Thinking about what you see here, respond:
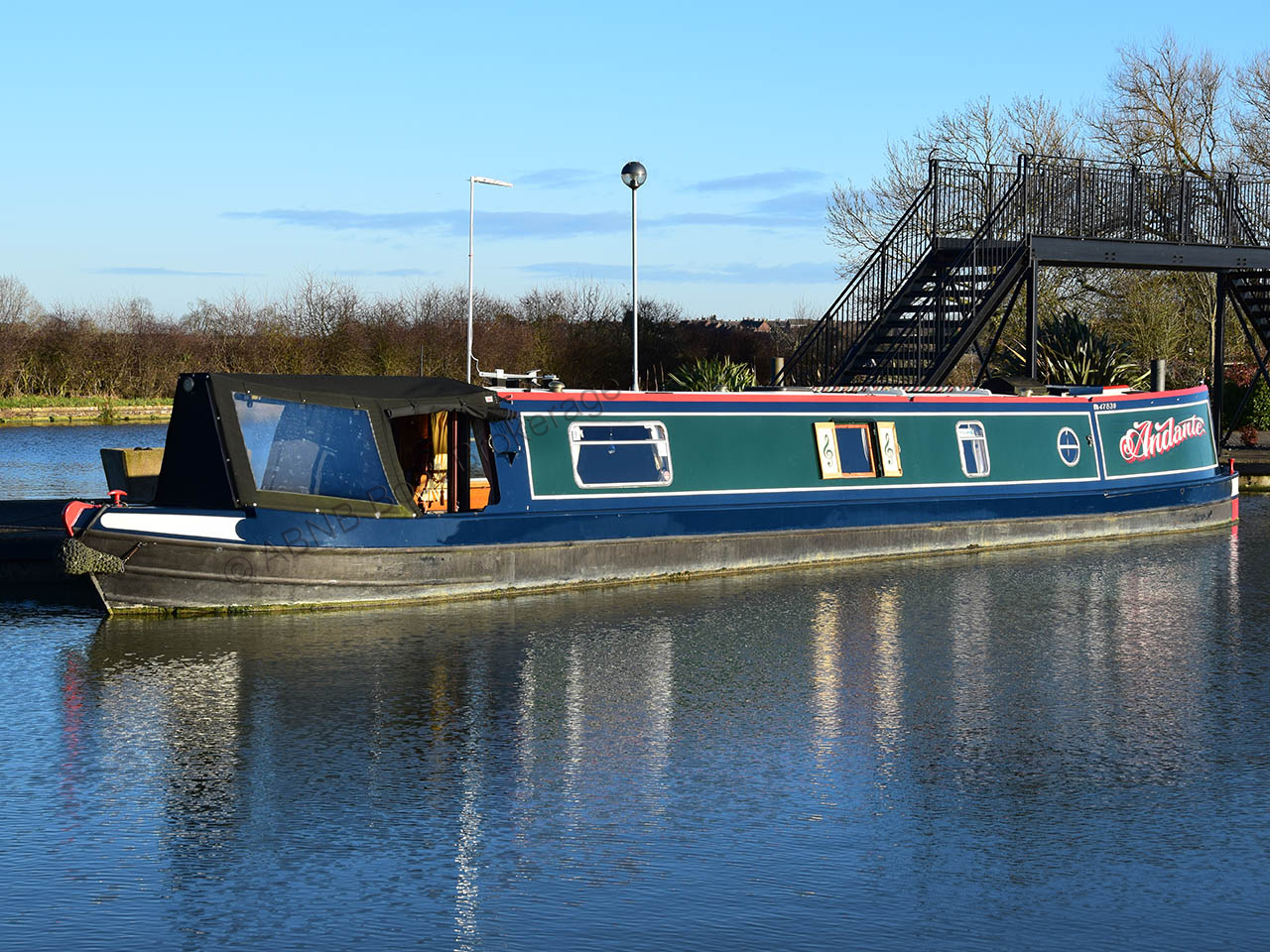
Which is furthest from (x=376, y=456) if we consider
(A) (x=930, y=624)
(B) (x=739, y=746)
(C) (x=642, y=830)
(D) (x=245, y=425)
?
(C) (x=642, y=830)

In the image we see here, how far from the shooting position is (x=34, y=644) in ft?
36.5

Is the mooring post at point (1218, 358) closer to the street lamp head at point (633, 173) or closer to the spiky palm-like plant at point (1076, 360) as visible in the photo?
the spiky palm-like plant at point (1076, 360)

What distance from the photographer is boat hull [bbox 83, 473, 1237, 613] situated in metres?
11.8

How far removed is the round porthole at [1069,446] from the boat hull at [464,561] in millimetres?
824

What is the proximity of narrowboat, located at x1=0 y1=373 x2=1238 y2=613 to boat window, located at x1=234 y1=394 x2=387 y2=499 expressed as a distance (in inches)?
0.7

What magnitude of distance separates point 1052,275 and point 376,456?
97.2ft

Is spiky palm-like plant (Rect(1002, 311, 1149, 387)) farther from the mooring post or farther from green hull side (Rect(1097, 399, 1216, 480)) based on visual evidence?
green hull side (Rect(1097, 399, 1216, 480))

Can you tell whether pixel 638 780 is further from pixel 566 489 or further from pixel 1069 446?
pixel 1069 446

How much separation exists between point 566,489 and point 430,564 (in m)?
1.86

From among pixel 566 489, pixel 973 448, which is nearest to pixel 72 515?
pixel 566 489

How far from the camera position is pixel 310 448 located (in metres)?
12.5

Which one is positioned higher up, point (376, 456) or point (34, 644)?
point (376, 456)

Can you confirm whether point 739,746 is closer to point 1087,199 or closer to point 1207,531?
point 1207,531

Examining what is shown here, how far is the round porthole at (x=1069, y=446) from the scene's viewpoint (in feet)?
61.8
